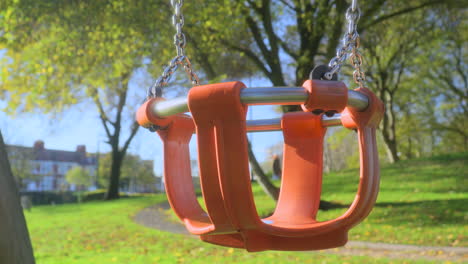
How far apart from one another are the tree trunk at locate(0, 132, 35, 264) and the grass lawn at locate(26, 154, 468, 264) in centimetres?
403

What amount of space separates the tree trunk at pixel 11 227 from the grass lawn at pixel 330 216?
4028 mm

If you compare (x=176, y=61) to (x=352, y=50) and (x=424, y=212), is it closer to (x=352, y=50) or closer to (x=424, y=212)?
(x=352, y=50)

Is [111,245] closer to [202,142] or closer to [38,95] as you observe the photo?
[38,95]

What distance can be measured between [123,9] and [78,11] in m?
0.91

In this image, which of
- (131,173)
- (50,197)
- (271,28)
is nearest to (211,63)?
(271,28)

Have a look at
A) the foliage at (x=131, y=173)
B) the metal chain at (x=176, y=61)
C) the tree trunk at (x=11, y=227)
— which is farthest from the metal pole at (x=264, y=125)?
the foliage at (x=131, y=173)

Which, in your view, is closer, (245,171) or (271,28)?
(245,171)

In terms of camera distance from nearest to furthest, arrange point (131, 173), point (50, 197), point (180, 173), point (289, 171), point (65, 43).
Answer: point (180, 173)
point (289, 171)
point (65, 43)
point (50, 197)
point (131, 173)

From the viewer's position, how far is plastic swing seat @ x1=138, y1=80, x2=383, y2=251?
4.40 feet

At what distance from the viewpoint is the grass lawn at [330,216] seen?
6886 mm

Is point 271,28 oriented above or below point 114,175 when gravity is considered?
above

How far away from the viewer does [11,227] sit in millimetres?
2645

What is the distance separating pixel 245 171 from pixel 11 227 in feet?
6.50

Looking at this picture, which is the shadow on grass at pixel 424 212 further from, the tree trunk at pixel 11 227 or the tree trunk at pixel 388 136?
the tree trunk at pixel 388 136
